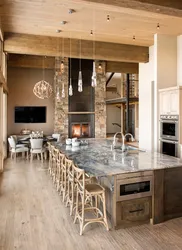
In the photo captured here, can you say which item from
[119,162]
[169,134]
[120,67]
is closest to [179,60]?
[169,134]

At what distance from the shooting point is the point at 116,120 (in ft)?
59.1

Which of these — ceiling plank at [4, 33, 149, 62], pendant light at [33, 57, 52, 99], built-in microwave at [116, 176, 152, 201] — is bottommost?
built-in microwave at [116, 176, 152, 201]

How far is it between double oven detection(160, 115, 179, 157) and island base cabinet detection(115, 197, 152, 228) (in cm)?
228

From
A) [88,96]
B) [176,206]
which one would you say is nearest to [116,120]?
[88,96]

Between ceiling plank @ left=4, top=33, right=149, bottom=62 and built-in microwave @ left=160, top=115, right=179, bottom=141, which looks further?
ceiling plank @ left=4, top=33, right=149, bottom=62

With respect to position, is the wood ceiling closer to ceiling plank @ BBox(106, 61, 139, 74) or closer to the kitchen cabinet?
the kitchen cabinet

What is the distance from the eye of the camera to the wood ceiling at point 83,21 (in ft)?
13.7

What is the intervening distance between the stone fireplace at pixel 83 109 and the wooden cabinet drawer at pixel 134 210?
22.3 feet

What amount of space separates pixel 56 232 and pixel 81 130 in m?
7.12

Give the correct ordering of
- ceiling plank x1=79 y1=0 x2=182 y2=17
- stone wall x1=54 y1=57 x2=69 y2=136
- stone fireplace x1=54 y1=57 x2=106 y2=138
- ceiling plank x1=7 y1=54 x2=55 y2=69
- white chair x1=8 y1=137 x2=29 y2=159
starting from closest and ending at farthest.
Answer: ceiling plank x1=79 y1=0 x2=182 y2=17
white chair x1=8 y1=137 x2=29 y2=159
ceiling plank x1=7 y1=54 x2=55 y2=69
stone wall x1=54 y1=57 x2=69 y2=136
stone fireplace x1=54 y1=57 x2=106 y2=138

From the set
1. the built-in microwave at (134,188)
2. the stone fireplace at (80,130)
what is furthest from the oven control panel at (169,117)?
the stone fireplace at (80,130)

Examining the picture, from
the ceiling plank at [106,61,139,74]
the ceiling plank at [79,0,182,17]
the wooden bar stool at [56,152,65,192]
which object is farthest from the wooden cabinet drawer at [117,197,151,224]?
the ceiling plank at [106,61,139,74]

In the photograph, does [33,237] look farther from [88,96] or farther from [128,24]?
[88,96]

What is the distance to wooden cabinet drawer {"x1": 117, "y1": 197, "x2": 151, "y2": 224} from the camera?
128 inches
